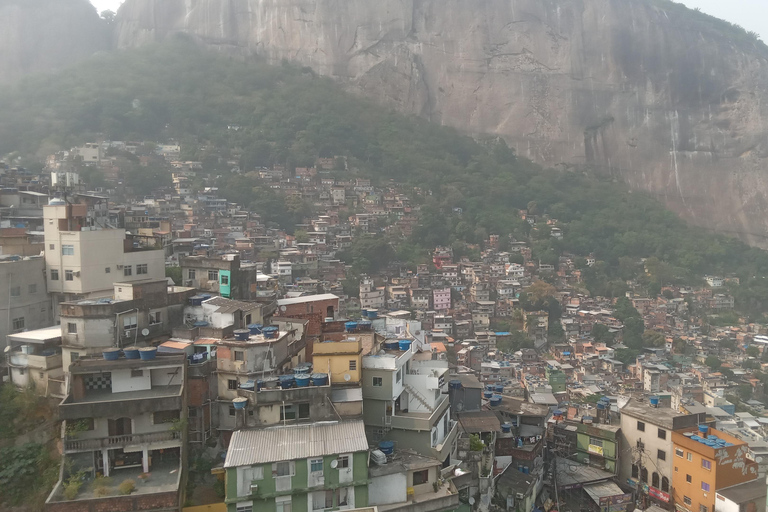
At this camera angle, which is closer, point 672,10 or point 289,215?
point 289,215

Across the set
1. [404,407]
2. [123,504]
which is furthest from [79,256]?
[404,407]

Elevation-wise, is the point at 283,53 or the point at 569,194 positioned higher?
the point at 283,53

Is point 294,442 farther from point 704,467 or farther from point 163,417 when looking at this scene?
point 704,467

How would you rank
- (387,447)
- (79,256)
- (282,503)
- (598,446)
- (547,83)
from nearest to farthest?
(282,503) < (387,447) < (79,256) < (598,446) < (547,83)

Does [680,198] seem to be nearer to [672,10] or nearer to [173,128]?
[672,10]

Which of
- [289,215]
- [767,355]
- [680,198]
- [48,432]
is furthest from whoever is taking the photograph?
[680,198]

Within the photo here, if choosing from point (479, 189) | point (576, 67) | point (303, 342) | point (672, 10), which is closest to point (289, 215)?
point (479, 189)
